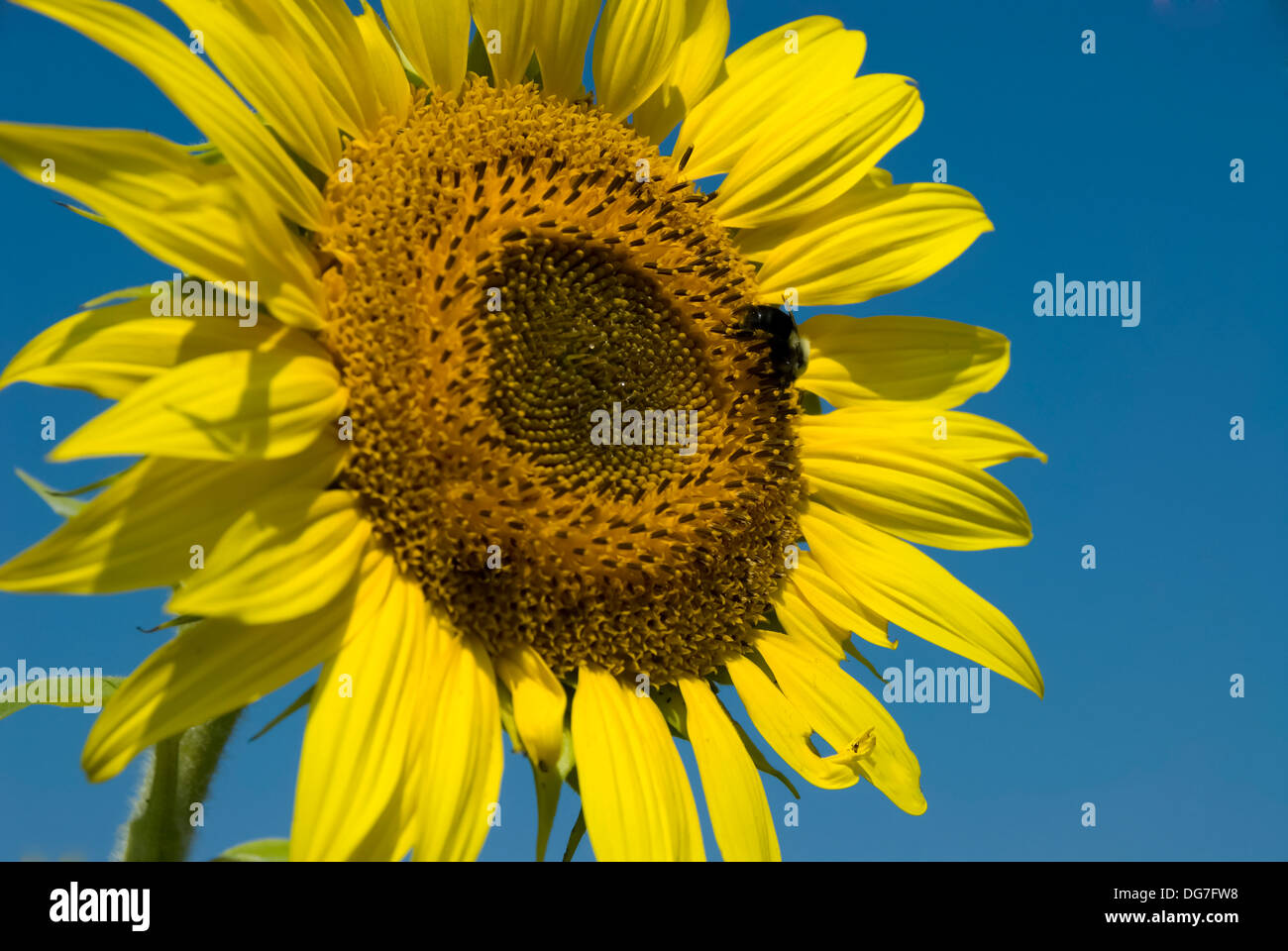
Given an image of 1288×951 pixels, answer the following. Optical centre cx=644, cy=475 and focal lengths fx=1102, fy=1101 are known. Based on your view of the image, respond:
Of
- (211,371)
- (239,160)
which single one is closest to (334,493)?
(211,371)

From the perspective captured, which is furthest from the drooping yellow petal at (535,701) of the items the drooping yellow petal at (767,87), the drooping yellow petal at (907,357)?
the drooping yellow petal at (767,87)

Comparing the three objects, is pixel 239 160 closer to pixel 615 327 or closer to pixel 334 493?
pixel 334 493

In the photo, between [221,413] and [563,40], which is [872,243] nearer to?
[563,40]

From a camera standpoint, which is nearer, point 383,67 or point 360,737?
point 360,737

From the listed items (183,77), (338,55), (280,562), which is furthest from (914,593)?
(183,77)
